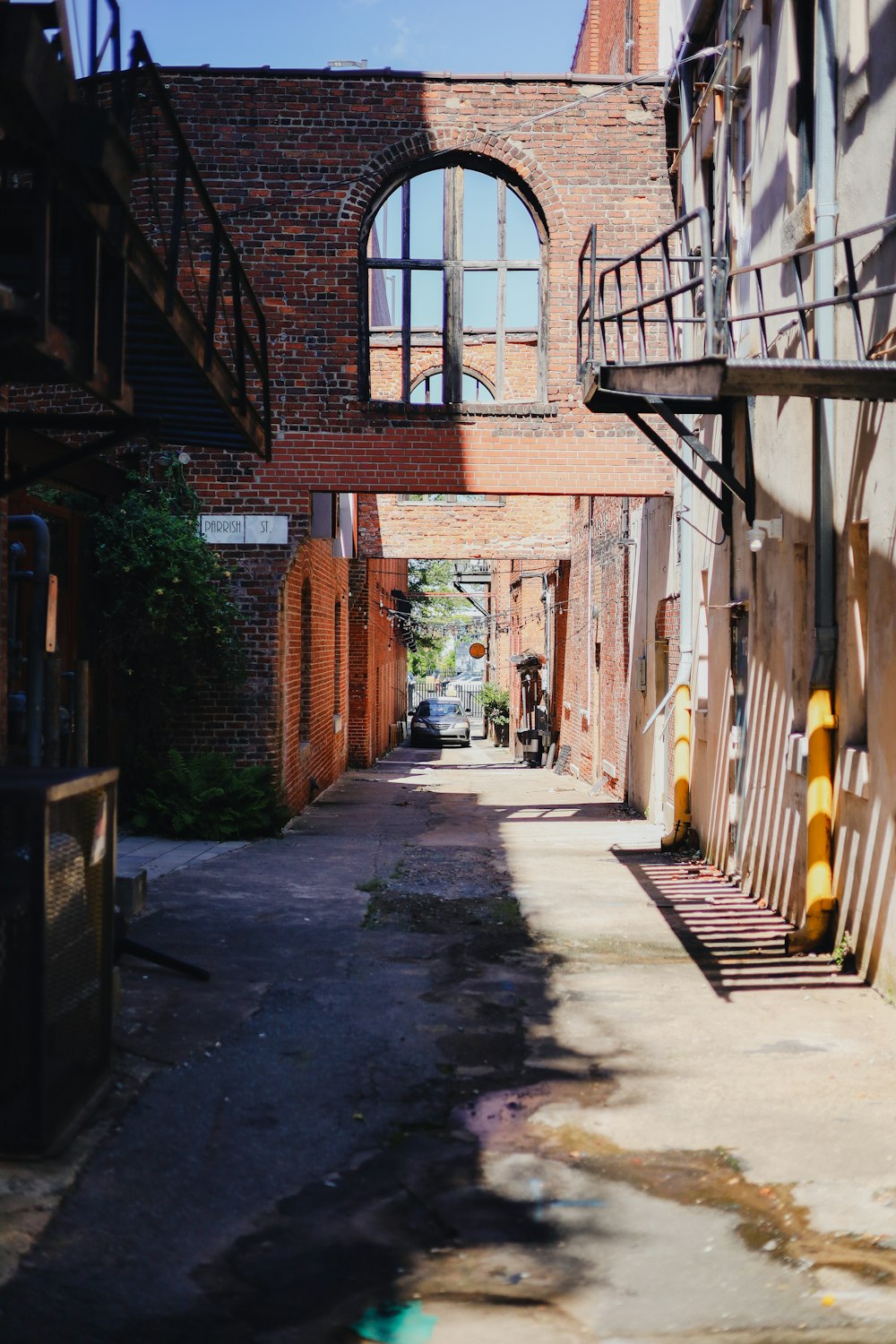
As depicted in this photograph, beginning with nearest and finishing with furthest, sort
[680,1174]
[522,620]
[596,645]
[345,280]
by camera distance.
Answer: [680,1174], [345,280], [596,645], [522,620]

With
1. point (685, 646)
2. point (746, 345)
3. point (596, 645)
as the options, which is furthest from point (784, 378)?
point (596, 645)

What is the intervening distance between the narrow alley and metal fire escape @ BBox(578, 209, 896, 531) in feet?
10.2

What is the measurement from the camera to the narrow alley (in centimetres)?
339

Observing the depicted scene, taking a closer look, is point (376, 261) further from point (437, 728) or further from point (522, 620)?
point (437, 728)

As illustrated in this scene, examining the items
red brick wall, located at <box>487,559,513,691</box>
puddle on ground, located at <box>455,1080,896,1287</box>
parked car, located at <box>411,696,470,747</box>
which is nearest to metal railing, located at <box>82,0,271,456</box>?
puddle on ground, located at <box>455,1080,896,1287</box>

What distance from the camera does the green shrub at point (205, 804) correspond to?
12133 millimetres

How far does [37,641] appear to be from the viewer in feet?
22.5

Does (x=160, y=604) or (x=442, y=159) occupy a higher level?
(x=442, y=159)

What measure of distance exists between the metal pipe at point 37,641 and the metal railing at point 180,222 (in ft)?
4.69

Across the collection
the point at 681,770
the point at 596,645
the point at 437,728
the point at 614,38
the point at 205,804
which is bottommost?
the point at 437,728

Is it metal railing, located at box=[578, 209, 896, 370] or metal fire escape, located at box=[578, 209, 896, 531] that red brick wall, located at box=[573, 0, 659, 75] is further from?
metal fire escape, located at box=[578, 209, 896, 531]

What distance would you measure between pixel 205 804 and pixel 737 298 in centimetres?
667

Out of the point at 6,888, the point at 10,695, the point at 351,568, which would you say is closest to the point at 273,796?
the point at 10,695

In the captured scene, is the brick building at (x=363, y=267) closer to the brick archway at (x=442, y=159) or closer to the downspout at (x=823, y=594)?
the brick archway at (x=442, y=159)
